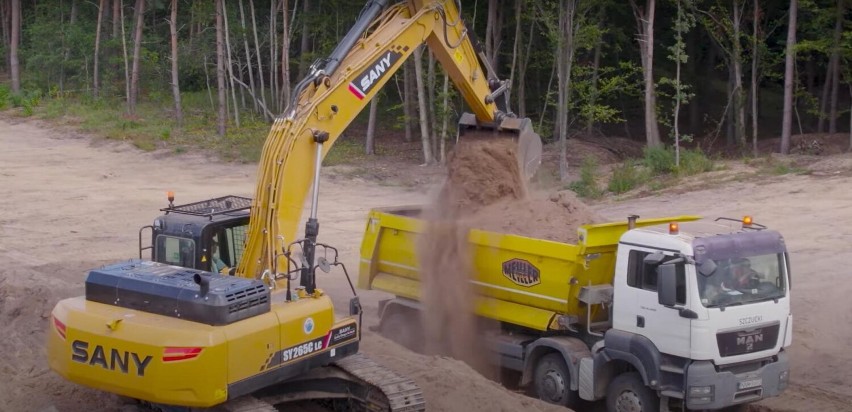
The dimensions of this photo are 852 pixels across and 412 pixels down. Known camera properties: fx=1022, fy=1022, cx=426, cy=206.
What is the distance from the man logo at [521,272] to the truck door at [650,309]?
1182mm

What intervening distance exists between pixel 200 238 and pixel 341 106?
2.06 m

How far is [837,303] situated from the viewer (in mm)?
15555

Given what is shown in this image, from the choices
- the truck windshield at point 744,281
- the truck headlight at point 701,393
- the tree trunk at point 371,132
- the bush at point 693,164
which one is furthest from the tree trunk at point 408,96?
the truck headlight at point 701,393

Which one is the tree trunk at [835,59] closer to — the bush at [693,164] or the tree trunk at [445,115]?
the bush at [693,164]

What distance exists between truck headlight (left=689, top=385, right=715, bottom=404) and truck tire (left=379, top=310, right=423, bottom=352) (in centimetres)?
409

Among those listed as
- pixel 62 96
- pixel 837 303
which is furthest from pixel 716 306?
pixel 62 96

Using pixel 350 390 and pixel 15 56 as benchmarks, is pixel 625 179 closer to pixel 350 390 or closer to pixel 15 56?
pixel 350 390

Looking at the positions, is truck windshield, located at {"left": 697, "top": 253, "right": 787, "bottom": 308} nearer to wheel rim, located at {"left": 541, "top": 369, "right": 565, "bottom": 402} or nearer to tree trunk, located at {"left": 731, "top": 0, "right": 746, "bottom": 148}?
wheel rim, located at {"left": 541, "top": 369, "right": 565, "bottom": 402}

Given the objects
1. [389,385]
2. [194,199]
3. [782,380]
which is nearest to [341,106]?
[389,385]

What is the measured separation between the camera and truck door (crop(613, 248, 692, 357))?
9781 mm

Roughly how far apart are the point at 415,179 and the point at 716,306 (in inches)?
818

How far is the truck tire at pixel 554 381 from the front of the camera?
1109cm

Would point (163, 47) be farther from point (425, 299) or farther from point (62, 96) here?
point (425, 299)

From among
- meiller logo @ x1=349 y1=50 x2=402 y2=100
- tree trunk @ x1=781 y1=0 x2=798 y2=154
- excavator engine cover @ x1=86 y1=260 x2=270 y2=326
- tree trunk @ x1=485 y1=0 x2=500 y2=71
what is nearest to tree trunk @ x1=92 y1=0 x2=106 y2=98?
tree trunk @ x1=485 y1=0 x2=500 y2=71
